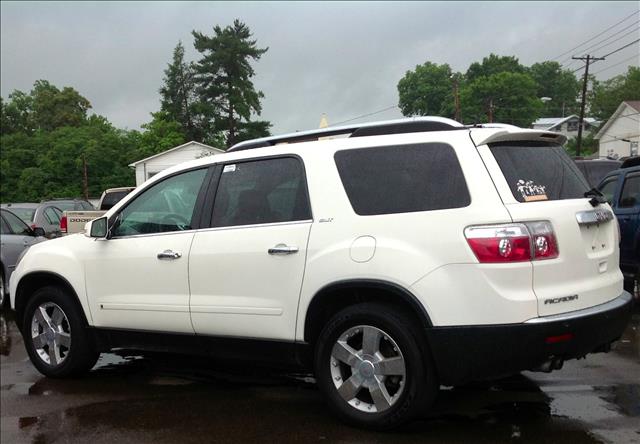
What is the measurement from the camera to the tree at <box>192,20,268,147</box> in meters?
56.2

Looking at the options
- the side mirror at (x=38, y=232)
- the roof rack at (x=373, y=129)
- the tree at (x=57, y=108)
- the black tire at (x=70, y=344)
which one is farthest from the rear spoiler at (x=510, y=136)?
the tree at (x=57, y=108)

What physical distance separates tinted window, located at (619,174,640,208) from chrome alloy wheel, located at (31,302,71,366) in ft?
22.0

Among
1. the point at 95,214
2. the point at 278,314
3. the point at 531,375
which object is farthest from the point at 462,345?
the point at 95,214

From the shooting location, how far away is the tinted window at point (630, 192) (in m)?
7.87

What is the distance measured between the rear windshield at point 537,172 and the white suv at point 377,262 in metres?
0.01

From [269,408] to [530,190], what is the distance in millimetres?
2373

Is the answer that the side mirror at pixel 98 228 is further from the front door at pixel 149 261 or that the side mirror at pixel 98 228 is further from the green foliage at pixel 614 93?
the green foliage at pixel 614 93

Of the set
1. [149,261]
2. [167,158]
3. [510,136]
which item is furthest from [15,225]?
[167,158]

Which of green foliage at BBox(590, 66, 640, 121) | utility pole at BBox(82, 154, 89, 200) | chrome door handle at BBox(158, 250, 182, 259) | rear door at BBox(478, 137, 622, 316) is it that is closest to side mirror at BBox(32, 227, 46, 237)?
chrome door handle at BBox(158, 250, 182, 259)

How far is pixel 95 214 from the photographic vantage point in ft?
33.8

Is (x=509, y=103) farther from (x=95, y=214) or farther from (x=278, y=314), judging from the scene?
(x=278, y=314)

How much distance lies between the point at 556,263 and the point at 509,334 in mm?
511

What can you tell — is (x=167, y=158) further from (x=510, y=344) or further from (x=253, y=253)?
(x=510, y=344)

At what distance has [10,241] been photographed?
9.38 metres
